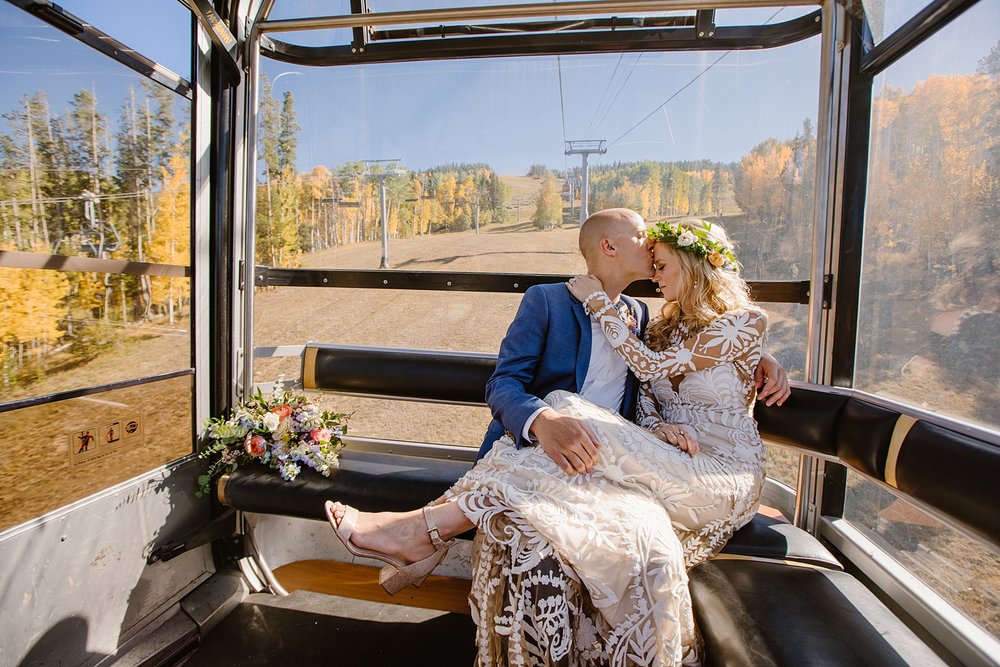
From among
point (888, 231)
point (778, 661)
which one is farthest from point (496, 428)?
point (888, 231)

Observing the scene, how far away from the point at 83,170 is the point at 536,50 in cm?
213

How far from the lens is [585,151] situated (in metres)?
2.83

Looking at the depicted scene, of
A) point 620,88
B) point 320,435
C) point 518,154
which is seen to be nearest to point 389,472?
point 320,435

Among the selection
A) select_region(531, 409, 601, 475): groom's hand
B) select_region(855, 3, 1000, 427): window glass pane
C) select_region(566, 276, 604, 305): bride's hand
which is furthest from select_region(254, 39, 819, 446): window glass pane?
select_region(531, 409, 601, 475): groom's hand

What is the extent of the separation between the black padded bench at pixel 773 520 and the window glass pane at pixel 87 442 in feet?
1.26

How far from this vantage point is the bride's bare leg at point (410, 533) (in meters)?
1.75

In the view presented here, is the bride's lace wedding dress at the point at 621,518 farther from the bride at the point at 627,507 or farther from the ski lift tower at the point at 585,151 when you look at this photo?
the ski lift tower at the point at 585,151

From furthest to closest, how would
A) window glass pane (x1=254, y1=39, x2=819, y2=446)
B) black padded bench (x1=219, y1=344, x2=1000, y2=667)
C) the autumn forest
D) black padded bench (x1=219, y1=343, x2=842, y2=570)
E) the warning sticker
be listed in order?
1. window glass pane (x1=254, y1=39, x2=819, y2=446)
2. the warning sticker
3. black padded bench (x1=219, y1=343, x2=842, y2=570)
4. the autumn forest
5. black padded bench (x1=219, y1=344, x2=1000, y2=667)

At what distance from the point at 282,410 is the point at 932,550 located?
111 inches

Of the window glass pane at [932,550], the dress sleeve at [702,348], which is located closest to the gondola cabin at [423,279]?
the window glass pane at [932,550]

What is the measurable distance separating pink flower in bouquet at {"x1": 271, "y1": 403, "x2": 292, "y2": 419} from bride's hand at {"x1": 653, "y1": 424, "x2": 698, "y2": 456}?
1787mm

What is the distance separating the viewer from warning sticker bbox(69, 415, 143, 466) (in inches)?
79.4

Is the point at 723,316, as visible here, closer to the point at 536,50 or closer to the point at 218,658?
the point at 536,50

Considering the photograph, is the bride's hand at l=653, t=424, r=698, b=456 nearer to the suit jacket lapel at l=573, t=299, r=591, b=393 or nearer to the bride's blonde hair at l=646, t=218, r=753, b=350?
the suit jacket lapel at l=573, t=299, r=591, b=393
